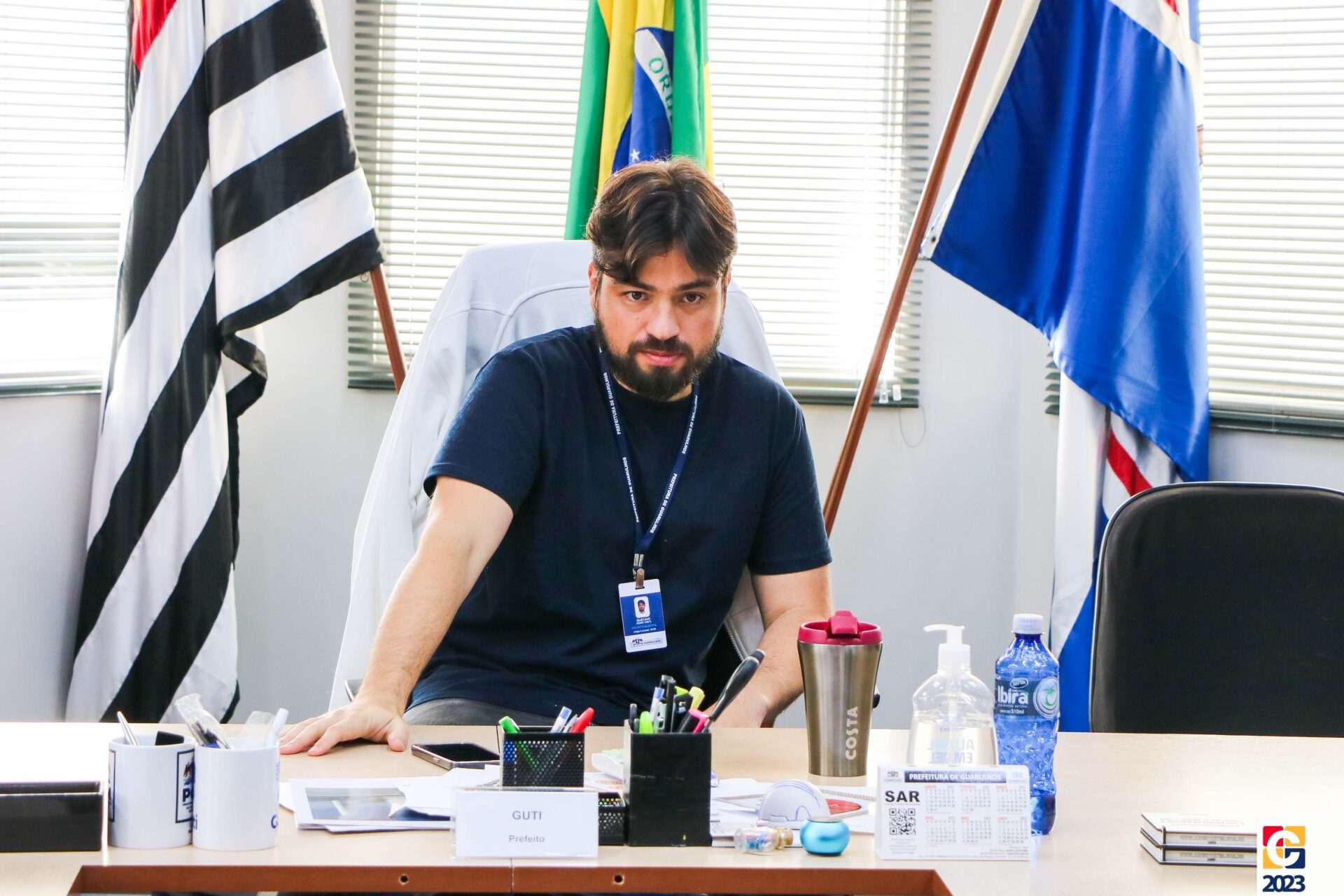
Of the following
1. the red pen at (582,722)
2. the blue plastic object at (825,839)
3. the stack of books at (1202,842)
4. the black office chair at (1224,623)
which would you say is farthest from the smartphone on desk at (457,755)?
the black office chair at (1224,623)

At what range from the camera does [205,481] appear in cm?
286

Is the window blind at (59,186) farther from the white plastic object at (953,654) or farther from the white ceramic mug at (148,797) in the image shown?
the white plastic object at (953,654)

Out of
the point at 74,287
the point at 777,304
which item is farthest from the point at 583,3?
the point at 74,287

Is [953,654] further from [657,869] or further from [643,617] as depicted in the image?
[643,617]

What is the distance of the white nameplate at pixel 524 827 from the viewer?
1064 millimetres

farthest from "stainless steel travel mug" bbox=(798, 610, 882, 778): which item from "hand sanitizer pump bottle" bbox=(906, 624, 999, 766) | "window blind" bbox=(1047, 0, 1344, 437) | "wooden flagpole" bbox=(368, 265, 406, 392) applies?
"window blind" bbox=(1047, 0, 1344, 437)

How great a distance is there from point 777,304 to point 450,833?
8.14 ft

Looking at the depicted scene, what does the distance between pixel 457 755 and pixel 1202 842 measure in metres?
0.70

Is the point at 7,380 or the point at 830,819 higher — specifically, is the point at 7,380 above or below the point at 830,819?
above

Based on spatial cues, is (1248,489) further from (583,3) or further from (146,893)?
(583,3)

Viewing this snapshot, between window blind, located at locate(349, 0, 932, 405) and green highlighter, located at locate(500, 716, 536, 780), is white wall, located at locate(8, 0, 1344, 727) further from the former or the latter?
green highlighter, located at locate(500, 716, 536, 780)

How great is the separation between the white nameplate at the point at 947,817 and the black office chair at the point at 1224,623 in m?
0.79

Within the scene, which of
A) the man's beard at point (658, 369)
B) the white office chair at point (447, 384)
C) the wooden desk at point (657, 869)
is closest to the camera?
the wooden desk at point (657, 869)

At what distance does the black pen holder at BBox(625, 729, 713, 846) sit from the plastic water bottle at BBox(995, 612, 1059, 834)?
0.30m
